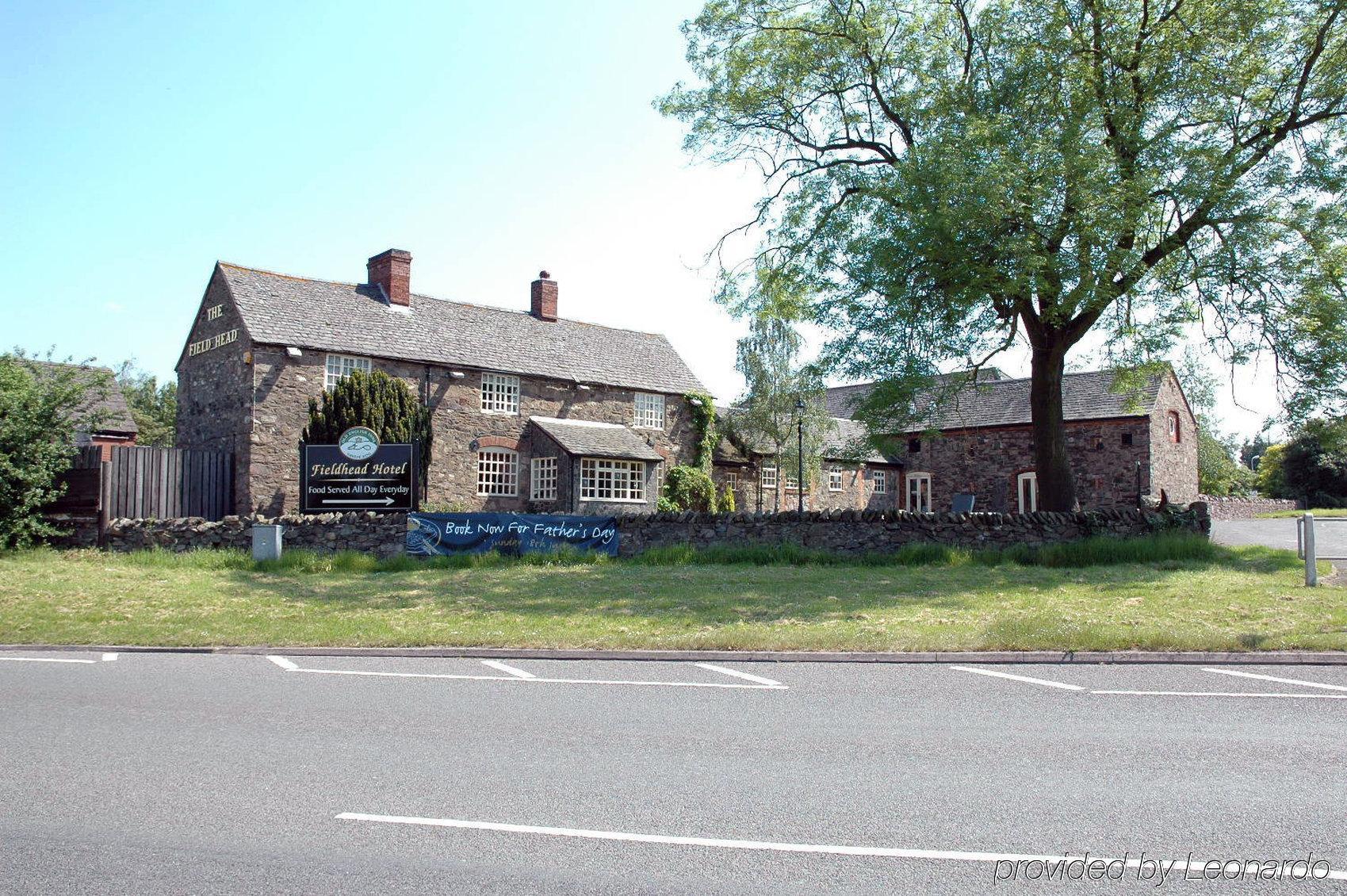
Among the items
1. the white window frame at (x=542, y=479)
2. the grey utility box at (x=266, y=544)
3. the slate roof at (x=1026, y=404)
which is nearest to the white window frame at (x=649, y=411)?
the white window frame at (x=542, y=479)

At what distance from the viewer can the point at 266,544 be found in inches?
792

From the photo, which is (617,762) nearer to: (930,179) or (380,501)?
(930,179)

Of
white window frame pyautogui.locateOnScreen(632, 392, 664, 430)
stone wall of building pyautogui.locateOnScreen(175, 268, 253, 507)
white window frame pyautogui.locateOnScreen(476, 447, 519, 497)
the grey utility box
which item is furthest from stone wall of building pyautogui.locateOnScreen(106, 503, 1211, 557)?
white window frame pyautogui.locateOnScreen(632, 392, 664, 430)

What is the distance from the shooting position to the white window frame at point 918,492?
144 feet

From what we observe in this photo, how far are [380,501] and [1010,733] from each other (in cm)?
1813

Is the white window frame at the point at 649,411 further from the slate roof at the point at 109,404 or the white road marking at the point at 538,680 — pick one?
the white road marking at the point at 538,680

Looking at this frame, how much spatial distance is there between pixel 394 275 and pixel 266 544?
1500 cm

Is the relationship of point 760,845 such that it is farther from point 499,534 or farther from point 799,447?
point 799,447

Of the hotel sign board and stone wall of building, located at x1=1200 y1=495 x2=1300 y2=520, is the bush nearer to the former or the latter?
the hotel sign board

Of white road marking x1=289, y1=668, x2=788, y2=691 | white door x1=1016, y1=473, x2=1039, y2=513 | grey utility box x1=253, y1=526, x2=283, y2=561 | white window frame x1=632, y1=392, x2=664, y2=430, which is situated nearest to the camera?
white road marking x1=289, y1=668, x2=788, y2=691

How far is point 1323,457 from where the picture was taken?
5231 centimetres

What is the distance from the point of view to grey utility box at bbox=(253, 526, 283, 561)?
65.7 feet

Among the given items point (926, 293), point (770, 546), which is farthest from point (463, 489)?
point (926, 293)

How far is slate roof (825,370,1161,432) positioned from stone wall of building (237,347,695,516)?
8762 millimetres
